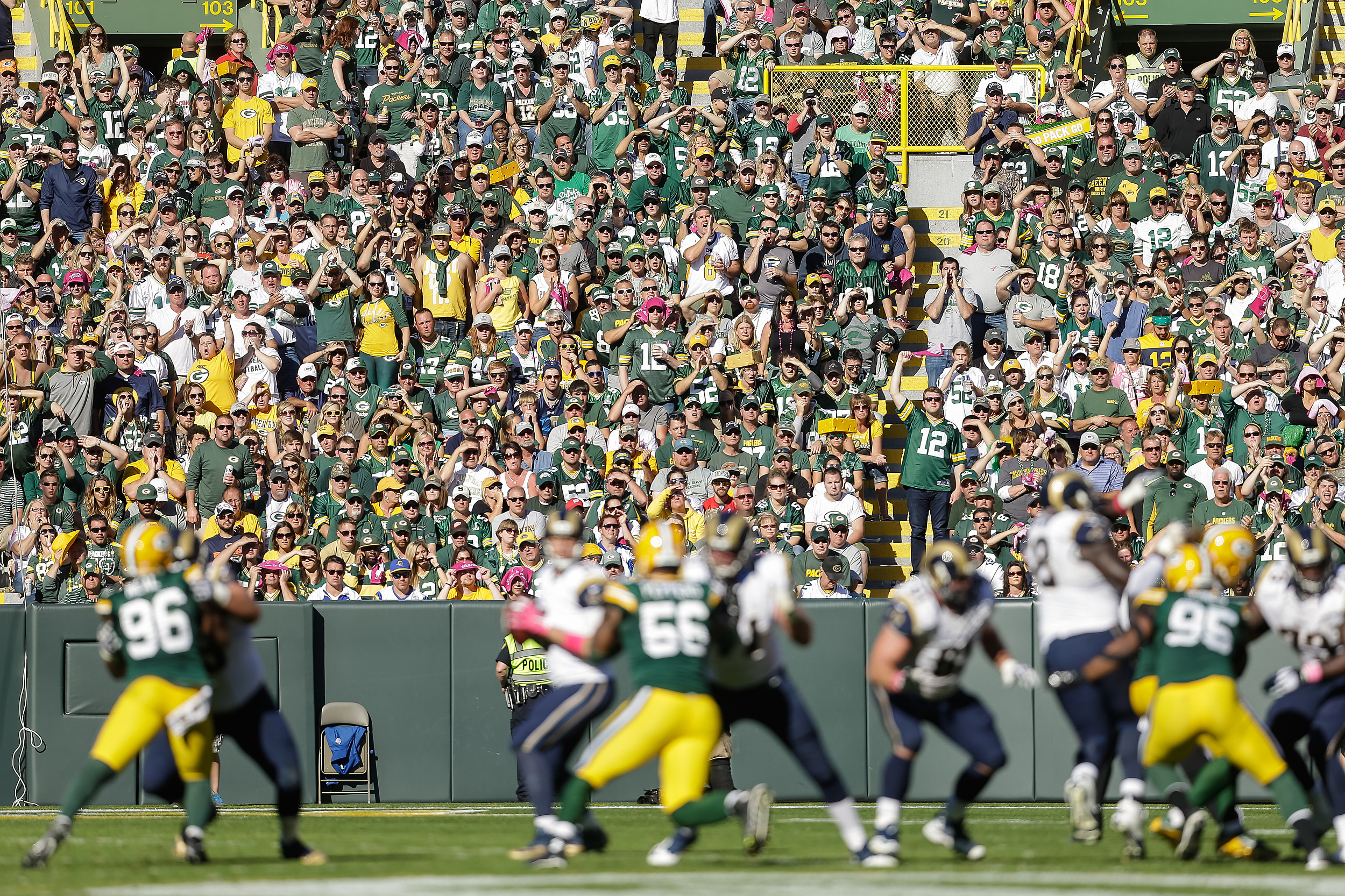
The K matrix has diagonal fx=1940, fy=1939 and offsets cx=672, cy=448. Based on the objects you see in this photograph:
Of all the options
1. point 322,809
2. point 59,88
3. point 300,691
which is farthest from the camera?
point 59,88

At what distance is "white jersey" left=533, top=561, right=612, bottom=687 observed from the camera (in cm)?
927

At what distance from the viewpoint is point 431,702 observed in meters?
15.2

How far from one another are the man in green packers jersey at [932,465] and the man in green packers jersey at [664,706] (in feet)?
24.5

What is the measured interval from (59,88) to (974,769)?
14353 mm

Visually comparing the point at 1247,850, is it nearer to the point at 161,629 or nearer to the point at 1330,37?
the point at 161,629

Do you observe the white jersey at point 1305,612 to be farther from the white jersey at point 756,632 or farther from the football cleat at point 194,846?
the football cleat at point 194,846

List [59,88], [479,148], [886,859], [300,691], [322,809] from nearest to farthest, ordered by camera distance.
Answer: [886,859], [322,809], [300,691], [479,148], [59,88]

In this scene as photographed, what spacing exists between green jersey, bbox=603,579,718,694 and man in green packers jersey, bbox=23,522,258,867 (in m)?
1.82

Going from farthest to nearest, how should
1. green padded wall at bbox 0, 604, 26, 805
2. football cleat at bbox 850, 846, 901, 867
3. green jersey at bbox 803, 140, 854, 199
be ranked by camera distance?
1. green jersey at bbox 803, 140, 854, 199
2. green padded wall at bbox 0, 604, 26, 805
3. football cleat at bbox 850, 846, 901, 867

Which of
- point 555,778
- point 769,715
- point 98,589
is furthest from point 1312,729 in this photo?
point 98,589

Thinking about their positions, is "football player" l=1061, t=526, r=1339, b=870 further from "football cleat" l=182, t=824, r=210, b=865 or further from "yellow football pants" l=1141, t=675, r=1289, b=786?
"football cleat" l=182, t=824, r=210, b=865

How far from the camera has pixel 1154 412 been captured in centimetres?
1575

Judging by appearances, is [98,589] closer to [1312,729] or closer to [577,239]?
[577,239]

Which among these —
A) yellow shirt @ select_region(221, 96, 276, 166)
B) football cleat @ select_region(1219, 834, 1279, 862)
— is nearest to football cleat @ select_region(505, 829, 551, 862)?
football cleat @ select_region(1219, 834, 1279, 862)
